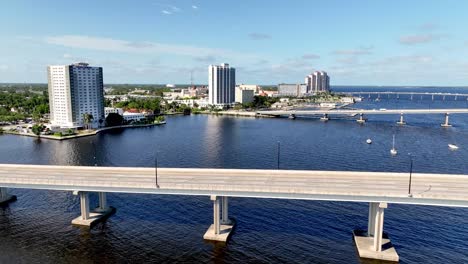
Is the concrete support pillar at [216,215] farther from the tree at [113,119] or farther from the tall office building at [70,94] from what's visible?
the tree at [113,119]

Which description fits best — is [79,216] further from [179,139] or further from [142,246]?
[179,139]

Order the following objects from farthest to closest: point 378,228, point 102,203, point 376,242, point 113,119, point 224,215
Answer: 1. point 113,119
2. point 102,203
3. point 224,215
4. point 376,242
5. point 378,228

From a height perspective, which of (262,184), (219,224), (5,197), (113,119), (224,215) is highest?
(113,119)

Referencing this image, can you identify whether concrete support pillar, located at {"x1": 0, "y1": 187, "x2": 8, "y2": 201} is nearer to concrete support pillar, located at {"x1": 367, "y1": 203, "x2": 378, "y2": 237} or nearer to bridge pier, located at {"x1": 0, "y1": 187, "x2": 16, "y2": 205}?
bridge pier, located at {"x1": 0, "y1": 187, "x2": 16, "y2": 205}

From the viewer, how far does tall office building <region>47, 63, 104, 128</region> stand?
12731 centimetres

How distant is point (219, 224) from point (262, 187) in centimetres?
688

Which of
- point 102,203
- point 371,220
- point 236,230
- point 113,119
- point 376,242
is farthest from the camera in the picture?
point 113,119

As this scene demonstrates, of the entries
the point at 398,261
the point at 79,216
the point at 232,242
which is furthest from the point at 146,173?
the point at 398,261

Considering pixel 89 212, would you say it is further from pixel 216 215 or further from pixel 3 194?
pixel 216 215

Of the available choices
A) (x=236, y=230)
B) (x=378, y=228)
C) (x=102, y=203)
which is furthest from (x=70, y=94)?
(x=378, y=228)

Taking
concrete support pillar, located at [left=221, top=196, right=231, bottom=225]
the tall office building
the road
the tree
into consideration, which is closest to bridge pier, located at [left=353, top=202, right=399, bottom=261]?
the road

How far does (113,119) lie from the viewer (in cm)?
14262

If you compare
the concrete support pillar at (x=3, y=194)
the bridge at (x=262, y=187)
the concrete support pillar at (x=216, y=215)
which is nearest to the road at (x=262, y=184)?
the bridge at (x=262, y=187)

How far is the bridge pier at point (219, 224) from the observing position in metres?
39.7
